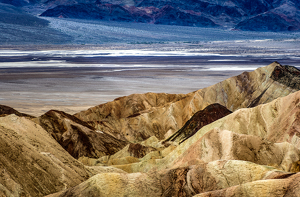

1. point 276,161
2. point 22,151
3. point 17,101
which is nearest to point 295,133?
point 276,161

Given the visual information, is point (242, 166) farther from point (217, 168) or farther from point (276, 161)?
point (276, 161)

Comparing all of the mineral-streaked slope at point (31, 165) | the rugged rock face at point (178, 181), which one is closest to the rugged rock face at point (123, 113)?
the mineral-streaked slope at point (31, 165)

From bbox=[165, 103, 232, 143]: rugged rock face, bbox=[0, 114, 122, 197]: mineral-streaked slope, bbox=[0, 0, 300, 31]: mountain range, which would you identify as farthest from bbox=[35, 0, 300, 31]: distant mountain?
bbox=[0, 114, 122, 197]: mineral-streaked slope

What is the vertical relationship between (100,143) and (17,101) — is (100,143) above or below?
above

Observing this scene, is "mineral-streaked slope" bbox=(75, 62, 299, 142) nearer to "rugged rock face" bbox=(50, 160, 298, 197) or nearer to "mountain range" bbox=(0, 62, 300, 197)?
"mountain range" bbox=(0, 62, 300, 197)

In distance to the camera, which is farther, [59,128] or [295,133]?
[59,128]

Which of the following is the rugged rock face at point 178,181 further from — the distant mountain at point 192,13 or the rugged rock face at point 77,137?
the distant mountain at point 192,13

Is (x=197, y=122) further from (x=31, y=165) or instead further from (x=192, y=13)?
(x=192, y=13)
